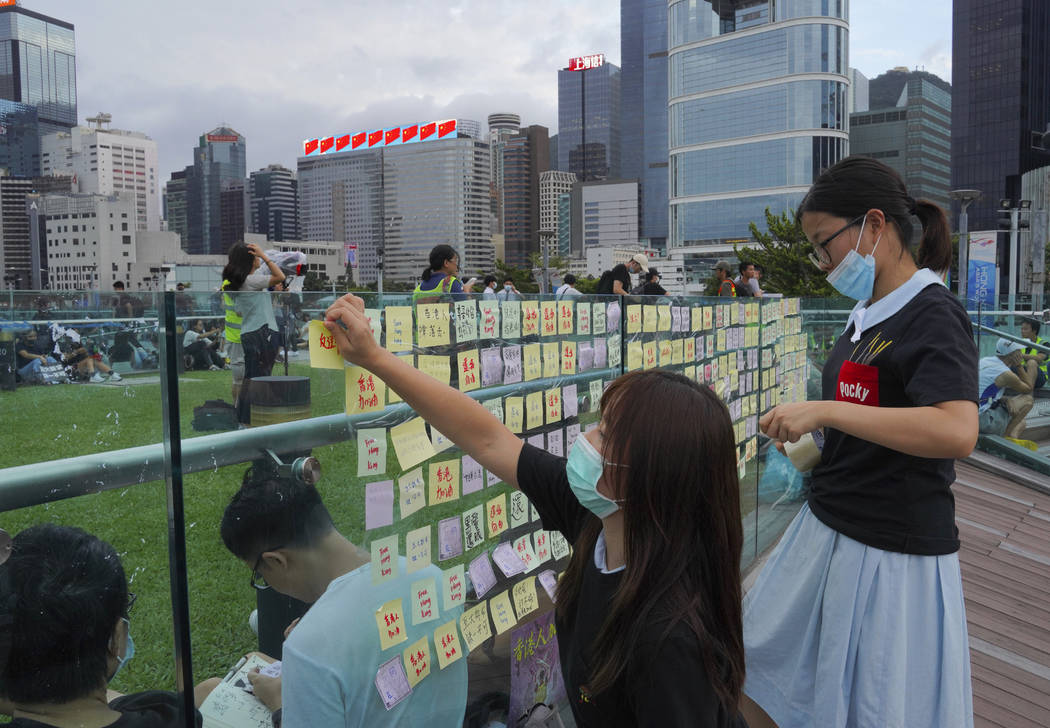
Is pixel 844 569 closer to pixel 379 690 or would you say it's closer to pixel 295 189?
pixel 379 690

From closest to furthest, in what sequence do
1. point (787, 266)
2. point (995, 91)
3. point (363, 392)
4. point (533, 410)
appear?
point (363, 392)
point (533, 410)
point (787, 266)
point (995, 91)

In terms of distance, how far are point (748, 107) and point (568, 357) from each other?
9144 cm

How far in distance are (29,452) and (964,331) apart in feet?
6.62

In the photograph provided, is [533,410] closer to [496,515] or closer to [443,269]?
[496,515]

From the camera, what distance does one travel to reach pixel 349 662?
1.77 metres

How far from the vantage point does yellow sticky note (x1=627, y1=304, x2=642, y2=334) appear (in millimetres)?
3145

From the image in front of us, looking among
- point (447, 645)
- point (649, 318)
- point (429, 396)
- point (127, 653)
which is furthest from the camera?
point (649, 318)

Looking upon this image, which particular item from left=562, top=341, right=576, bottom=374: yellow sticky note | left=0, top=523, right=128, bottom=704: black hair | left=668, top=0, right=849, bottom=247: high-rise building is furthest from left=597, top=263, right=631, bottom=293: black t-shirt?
left=668, top=0, right=849, bottom=247: high-rise building

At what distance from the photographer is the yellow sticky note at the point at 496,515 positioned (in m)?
2.39

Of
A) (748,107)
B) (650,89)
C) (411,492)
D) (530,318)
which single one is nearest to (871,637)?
(411,492)

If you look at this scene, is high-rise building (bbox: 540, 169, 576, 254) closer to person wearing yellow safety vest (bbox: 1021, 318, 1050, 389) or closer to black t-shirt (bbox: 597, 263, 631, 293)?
black t-shirt (bbox: 597, 263, 631, 293)

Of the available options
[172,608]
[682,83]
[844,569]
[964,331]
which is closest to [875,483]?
[844,569]

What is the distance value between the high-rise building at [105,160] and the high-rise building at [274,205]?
76.7ft

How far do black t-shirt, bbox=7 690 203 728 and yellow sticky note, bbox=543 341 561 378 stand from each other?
1.46 meters
